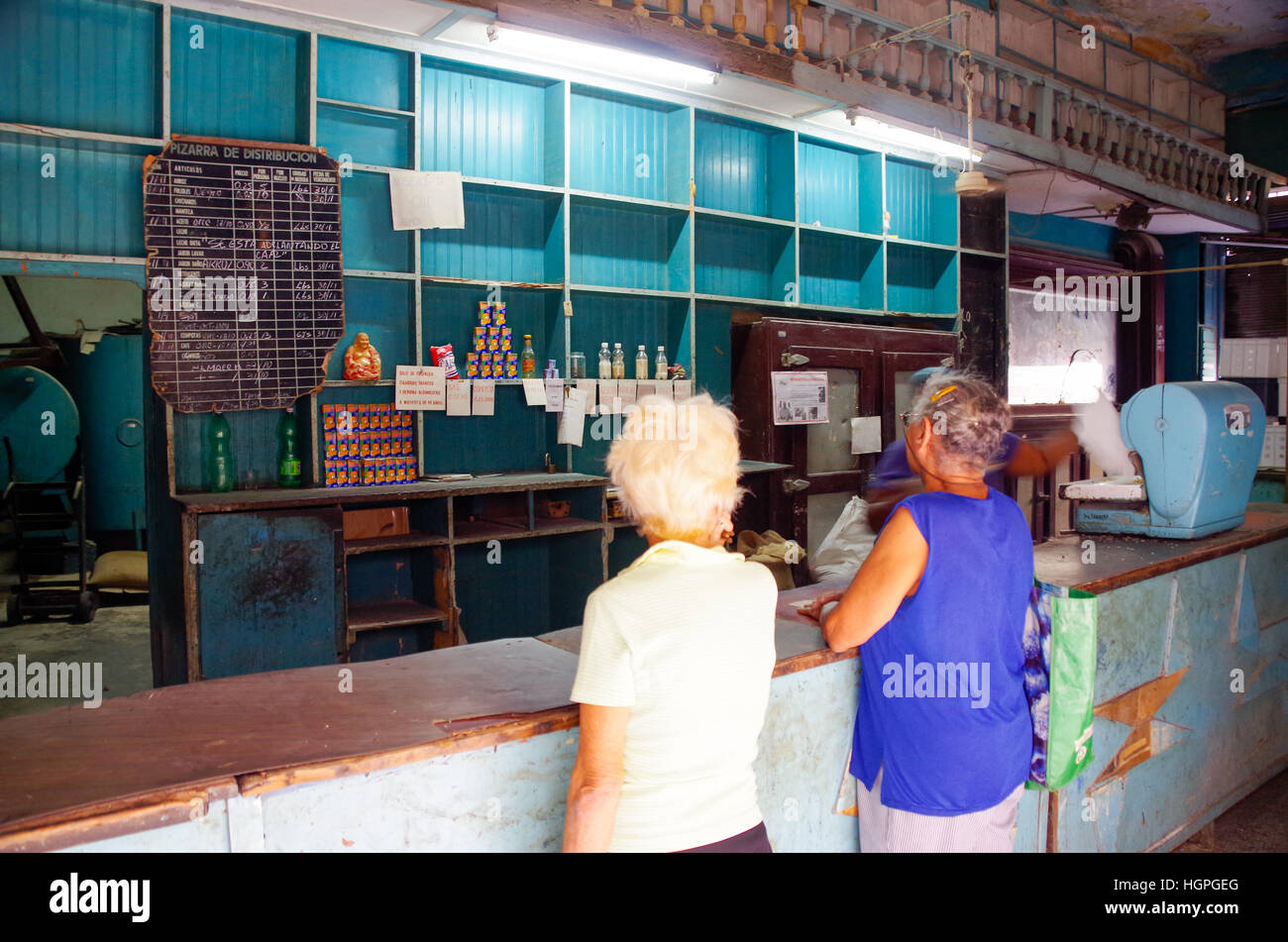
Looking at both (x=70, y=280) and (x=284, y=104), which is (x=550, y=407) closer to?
(x=284, y=104)

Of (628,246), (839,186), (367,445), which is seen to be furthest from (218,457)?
(839,186)

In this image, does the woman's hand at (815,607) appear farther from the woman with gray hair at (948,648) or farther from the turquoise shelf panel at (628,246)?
the turquoise shelf panel at (628,246)

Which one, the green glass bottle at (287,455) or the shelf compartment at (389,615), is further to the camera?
the green glass bottle at (287,455)

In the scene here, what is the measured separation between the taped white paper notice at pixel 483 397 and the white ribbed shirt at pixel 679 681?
11.1 ft

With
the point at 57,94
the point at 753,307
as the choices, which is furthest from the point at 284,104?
the point at 753,307

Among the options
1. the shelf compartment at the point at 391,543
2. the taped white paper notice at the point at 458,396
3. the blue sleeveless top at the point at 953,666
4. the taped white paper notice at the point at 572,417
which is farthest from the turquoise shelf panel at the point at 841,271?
the blue sleeveless top at the point at 953,666

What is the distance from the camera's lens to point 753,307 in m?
5.81

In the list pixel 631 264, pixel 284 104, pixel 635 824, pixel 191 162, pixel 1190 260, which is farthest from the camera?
pixel 1190 260

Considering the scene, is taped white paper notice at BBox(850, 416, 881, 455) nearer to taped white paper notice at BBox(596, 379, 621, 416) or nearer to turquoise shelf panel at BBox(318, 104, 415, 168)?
taped white paper notice at BBox(596, 379, 621, 416)

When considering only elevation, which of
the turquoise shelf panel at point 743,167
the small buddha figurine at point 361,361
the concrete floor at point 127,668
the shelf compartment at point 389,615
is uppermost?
the turquoise shelf panel at point 743,167

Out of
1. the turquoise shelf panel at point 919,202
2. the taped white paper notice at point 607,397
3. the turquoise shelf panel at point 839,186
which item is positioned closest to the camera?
the taped white paper notice at point 607,397

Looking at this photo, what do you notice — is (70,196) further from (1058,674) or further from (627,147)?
(1058,674)

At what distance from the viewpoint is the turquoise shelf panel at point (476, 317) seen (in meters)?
4.64
